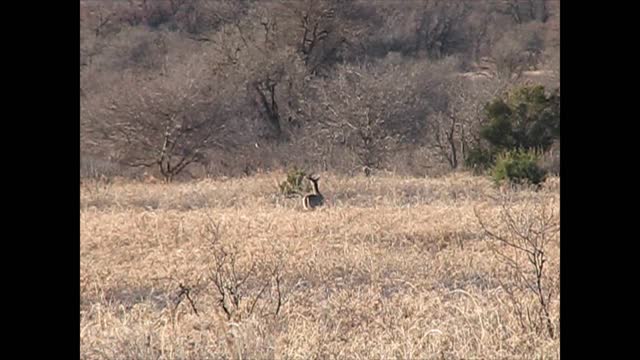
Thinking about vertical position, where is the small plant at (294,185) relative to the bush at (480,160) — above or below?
below

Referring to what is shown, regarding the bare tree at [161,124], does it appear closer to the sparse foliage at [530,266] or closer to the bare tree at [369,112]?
the bare tree at [369,112]

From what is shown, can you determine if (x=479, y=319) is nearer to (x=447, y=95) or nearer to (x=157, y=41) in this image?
(x=447, y=95)

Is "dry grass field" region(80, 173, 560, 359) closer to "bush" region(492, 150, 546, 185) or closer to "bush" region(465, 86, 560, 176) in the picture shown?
"bush" region(492, 150, 546, 185)

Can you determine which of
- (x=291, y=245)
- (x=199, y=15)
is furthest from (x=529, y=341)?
(x=199, y=15)

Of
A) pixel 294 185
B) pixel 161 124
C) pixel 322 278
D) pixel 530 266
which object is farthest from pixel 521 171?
pixel 161 124

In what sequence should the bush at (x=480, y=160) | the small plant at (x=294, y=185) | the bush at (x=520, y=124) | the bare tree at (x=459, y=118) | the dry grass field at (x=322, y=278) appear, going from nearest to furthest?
the dry grass field at (x=322, y=278) < the small plant at (x=294, y=185) < the bush at (x=520, y=124) < the bush at (x=480, y=160) < the bare tree at (x=459, y=118)

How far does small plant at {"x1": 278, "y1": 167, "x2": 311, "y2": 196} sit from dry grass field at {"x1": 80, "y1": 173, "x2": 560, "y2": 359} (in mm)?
327

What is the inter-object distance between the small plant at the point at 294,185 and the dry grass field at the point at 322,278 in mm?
327

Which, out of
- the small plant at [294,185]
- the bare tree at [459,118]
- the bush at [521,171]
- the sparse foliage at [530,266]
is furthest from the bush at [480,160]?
the sparse foliage at [530,266]

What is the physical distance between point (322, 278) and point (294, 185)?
7120mm

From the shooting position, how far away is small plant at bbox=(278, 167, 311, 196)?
14.2 m

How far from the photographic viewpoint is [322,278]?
287 inches

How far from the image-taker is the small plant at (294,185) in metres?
14.2

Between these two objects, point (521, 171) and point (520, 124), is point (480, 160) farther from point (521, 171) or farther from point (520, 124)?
point (521, 171)
